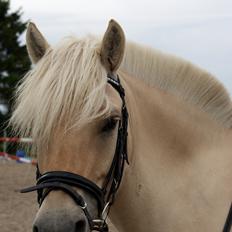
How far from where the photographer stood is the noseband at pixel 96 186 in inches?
98.1

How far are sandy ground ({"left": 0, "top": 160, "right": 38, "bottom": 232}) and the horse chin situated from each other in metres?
3.57

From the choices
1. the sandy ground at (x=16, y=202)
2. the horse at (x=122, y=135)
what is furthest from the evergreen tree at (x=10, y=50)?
the horse at (x=122, y=135)

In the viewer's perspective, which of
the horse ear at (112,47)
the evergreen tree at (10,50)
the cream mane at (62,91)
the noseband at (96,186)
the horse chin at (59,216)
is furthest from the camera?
the evergreen tree at (10,50)

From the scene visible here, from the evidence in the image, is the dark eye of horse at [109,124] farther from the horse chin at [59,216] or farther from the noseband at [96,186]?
the horse chin at [59,216]

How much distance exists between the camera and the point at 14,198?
11883 millimetres

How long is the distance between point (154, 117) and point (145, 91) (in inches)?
8.0

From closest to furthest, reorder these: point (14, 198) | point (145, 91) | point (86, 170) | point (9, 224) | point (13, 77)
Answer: point (86, 170) < point (145, 91) < point (9, 224) < point (14, 198) < point (13, 77)

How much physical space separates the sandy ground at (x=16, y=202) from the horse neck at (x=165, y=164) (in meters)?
3.22

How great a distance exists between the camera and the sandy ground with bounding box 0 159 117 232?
29.2ft

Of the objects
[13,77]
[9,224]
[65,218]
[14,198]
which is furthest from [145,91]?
[13,77]

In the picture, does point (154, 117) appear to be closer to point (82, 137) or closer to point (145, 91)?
point (145, 91)

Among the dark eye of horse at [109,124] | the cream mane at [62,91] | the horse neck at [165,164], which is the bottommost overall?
the horse neck at [165,164]

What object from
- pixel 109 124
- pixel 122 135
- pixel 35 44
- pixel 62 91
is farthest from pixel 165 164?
pixel 35 44

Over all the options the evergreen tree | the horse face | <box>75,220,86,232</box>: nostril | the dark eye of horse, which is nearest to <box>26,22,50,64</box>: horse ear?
the horse face
